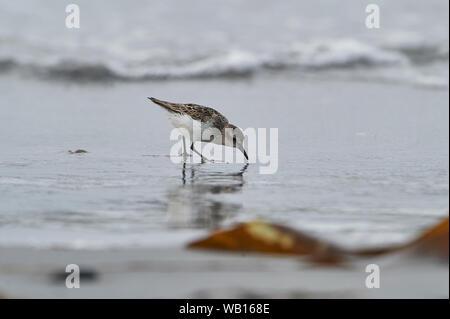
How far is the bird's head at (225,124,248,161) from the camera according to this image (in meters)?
7.25

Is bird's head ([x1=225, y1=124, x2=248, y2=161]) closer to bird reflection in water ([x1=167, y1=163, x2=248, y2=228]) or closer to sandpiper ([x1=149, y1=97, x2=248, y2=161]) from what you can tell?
sandpiper ([x1=149, y1=97, x2=248, y2=161])

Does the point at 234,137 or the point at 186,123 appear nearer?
the point at 234,137

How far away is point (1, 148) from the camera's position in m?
7.09

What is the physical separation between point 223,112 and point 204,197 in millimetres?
3719

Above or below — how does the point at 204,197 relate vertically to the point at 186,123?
below

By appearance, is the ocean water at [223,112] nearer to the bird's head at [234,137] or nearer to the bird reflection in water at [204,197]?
the bird reflection in water at [204,197]

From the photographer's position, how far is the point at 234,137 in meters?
7.44

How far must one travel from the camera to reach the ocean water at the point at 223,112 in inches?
181

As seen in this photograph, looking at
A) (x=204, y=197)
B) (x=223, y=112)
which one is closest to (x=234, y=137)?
(x=223, y=112)

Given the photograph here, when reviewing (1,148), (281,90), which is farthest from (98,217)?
(281,90)

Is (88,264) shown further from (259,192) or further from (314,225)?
(259,192)

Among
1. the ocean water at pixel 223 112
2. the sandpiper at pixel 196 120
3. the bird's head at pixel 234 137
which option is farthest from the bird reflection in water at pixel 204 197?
the sandpiper at pixel 196 120

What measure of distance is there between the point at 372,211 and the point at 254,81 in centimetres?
634

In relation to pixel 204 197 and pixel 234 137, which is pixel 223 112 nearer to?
pixel 234 137
